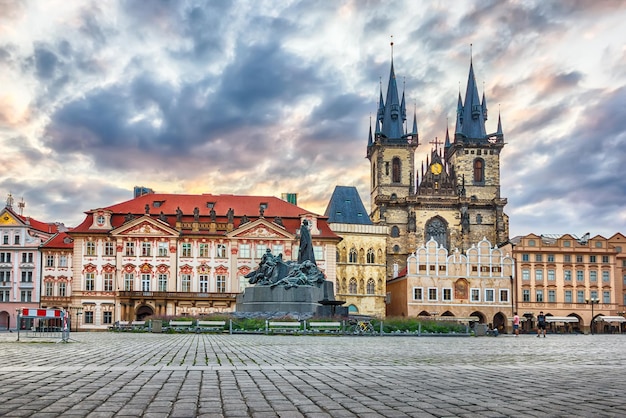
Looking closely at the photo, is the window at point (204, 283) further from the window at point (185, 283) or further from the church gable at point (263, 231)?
the church gable at point (263, 231)

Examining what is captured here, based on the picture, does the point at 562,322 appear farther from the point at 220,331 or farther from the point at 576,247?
the point at 220,331

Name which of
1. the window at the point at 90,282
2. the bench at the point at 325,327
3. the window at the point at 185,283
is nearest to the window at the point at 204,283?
the window at the point at 185,283

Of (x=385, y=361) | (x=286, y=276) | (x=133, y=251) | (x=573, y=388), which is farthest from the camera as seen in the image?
(x=133, y=251)

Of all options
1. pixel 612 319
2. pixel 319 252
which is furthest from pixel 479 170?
pixel 319 252

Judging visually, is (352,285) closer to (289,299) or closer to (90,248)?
(90,248)

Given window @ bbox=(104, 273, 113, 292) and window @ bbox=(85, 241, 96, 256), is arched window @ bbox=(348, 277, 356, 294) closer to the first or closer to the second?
window @ bbox=(104, 273, 113, 292)

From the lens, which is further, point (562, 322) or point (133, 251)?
point (562, 322)

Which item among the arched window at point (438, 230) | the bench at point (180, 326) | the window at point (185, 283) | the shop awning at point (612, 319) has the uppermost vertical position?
the arched window at point (438, 230)

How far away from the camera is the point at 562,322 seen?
3152 inches

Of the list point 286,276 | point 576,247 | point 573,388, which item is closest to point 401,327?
point 286,276

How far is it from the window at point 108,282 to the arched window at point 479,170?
53784 mm

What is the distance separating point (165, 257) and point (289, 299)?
109ft

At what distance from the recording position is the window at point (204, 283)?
2724 inches

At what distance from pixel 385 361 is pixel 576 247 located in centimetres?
7288
